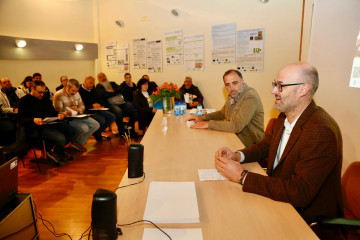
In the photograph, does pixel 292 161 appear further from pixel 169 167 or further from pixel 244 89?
pixel 244 89

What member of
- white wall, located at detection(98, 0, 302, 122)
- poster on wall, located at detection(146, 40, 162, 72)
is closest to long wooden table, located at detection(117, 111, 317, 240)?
white wall, located at detection(98, 0, 302, 122)

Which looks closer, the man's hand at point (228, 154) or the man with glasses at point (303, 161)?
the man with glasses at point (303, 161)

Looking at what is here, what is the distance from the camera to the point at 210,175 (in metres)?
1.43

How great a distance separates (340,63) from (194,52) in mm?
3633

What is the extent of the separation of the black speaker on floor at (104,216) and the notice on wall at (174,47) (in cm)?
540

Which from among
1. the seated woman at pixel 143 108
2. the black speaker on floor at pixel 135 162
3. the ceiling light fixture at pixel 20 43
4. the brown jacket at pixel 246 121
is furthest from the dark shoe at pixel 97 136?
the black speaker on floor at pixel 135 162

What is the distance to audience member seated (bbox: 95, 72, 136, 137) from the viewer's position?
5.60 meters

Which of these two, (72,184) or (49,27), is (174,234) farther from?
(49,27)

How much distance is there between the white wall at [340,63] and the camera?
242 centimetres

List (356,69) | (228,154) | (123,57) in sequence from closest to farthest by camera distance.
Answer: (228,154), (356,69), (123,57)

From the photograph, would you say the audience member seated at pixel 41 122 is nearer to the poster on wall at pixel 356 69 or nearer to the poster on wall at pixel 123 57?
the poster on wall at pixel 123 57

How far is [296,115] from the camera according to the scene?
1453 mm

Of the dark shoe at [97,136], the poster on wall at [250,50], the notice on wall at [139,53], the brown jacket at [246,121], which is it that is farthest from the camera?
the notice on wall at [139,53]

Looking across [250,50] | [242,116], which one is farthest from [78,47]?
[242,116]
